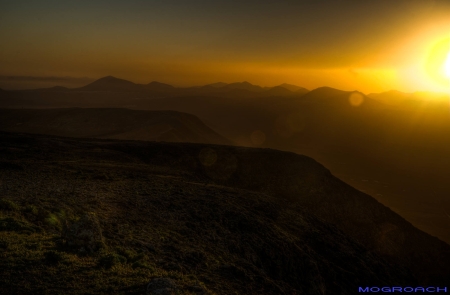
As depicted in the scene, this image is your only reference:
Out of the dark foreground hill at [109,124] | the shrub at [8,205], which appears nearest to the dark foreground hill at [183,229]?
the shrub at [8,205]

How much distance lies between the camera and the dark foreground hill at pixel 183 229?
37.6 feet

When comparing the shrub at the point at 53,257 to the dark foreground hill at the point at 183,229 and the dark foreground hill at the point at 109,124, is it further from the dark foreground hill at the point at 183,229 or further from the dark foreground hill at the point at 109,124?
the dark foreground hill at the point at 109,124

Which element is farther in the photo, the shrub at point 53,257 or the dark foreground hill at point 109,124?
the dark foreground hill at point 109,124

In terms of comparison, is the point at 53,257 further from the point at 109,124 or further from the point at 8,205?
the point at 109,124

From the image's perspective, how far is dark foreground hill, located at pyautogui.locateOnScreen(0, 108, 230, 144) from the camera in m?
101

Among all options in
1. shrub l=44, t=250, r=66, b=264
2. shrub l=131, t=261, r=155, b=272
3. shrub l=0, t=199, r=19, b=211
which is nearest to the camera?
shrub l=44, t=250, r=66, b=264

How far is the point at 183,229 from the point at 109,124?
102296 mm

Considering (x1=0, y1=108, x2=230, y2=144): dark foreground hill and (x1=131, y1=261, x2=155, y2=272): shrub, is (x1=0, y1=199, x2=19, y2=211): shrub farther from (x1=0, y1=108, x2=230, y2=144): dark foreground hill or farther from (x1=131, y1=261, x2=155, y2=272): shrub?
(x1=0, y1=108, x2=230, y2=144): dark foreground hill

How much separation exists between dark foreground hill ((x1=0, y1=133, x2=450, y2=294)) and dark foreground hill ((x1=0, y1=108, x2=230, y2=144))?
56.6 meters

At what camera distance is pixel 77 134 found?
336 feet

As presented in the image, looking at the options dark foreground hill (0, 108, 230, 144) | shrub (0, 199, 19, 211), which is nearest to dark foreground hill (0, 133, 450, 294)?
shrub (0, 199, 19, 211)

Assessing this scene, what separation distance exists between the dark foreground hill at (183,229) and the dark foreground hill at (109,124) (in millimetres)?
56589

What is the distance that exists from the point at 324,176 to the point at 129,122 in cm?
8484

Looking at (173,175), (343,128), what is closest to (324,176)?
(173,175)
